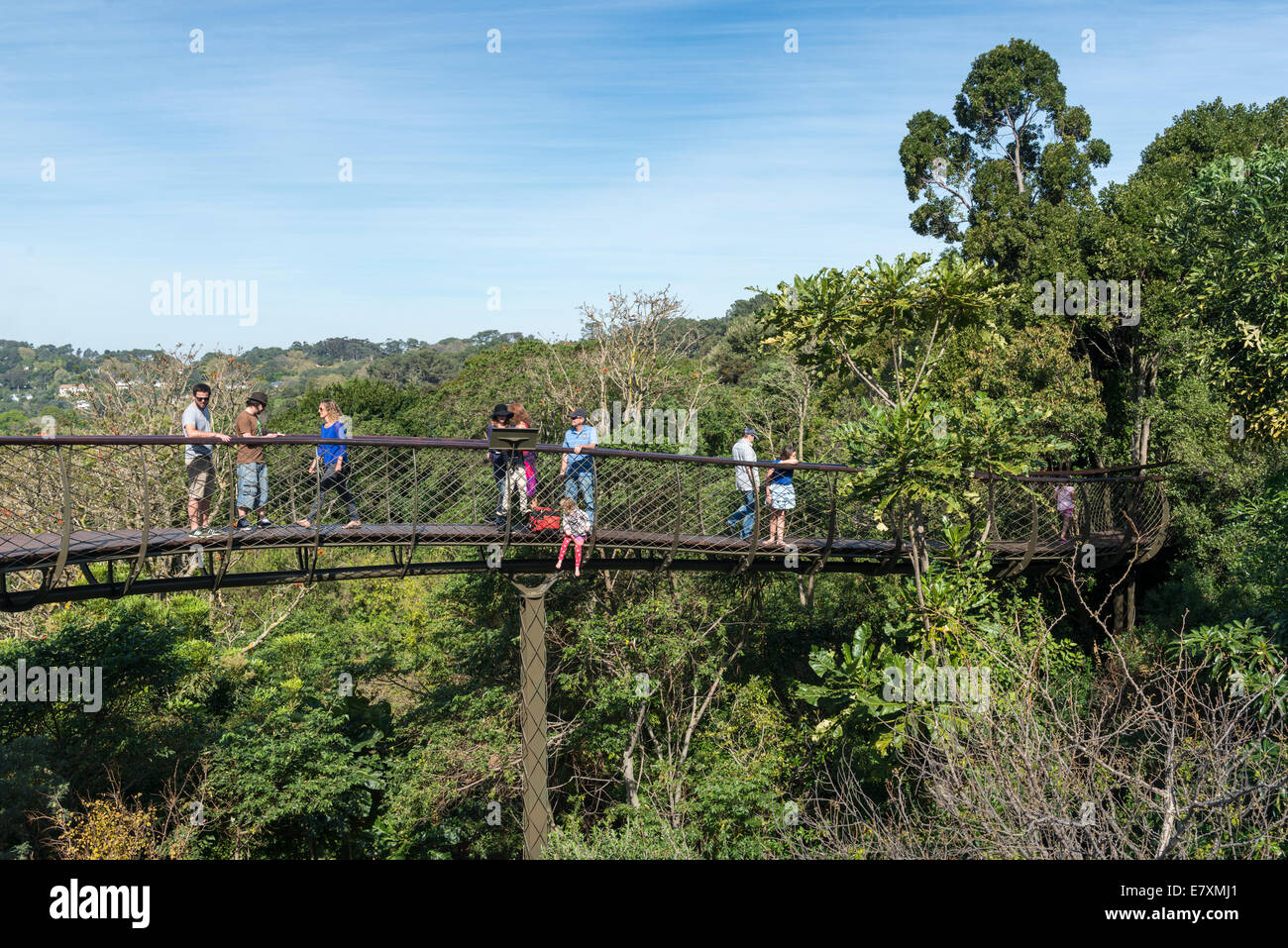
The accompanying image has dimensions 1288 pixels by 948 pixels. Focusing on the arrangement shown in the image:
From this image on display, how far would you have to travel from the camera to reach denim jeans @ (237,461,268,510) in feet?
25.8

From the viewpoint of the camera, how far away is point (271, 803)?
13750 mm

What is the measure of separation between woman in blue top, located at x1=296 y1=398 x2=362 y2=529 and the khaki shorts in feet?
2.51

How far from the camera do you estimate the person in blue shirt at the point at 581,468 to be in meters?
8.55

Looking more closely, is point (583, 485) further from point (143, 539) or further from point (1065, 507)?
point (1065, 507)

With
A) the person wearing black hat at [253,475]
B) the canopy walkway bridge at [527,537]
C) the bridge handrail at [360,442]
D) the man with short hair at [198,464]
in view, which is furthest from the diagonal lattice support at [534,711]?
the man with short hair at [198,464]

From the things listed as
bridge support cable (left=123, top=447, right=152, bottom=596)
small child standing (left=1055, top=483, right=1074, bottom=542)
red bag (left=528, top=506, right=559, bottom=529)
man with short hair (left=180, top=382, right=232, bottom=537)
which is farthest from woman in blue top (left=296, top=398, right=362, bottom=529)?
small child standing (left=1055, top=483, right=1074, bottom=542)

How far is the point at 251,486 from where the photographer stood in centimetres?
800

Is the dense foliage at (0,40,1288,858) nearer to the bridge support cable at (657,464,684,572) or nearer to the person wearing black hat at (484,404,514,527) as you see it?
the bridge support cable at (657,464,684,572)

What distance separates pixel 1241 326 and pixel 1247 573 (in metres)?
2.54
